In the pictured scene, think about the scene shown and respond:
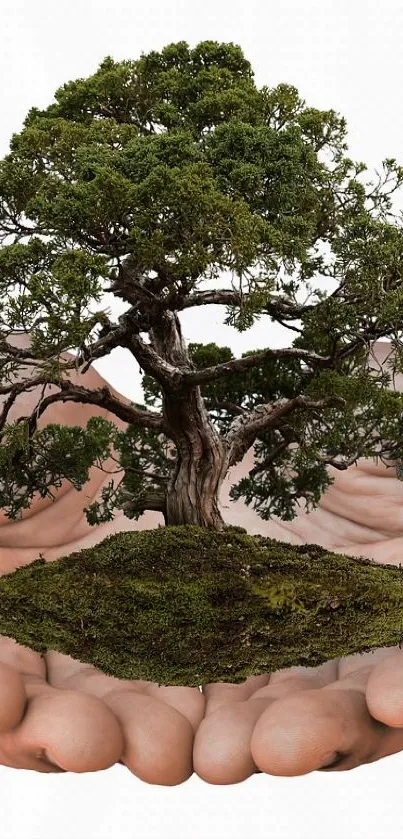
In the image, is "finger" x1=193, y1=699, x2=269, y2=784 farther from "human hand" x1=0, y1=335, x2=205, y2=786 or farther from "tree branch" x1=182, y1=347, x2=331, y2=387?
"tree branch" x1=182, y1=347, x2=331, y2=387

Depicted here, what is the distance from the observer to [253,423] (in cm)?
651

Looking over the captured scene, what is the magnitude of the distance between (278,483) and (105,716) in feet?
7.22

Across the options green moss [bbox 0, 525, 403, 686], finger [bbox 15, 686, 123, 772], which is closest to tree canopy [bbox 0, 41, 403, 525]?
green moss [bbox 0, 525, 403, 686]

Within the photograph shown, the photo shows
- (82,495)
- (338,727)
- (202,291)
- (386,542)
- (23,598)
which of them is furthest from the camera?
(82,495)

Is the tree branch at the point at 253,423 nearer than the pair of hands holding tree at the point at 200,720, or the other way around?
the pair of hands holding tree at the point at 200,720

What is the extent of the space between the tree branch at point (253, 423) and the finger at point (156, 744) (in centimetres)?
162

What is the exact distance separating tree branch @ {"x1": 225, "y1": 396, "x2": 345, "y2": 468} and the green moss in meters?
0.86

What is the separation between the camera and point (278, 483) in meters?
7.12

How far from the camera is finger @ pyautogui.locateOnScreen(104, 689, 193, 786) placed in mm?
5598

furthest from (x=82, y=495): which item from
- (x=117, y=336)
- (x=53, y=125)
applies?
(x=53, y=125)

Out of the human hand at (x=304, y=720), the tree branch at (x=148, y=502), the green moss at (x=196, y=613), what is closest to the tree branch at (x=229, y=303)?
the tree branch at (x=148, y=502)

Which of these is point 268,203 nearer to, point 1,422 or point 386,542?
point 1,422

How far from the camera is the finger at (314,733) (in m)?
5.17

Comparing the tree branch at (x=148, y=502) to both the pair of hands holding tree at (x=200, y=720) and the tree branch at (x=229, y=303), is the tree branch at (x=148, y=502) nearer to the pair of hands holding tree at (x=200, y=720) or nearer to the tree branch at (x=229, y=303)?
the pair of hands holding tree at (x=200, y=720)
